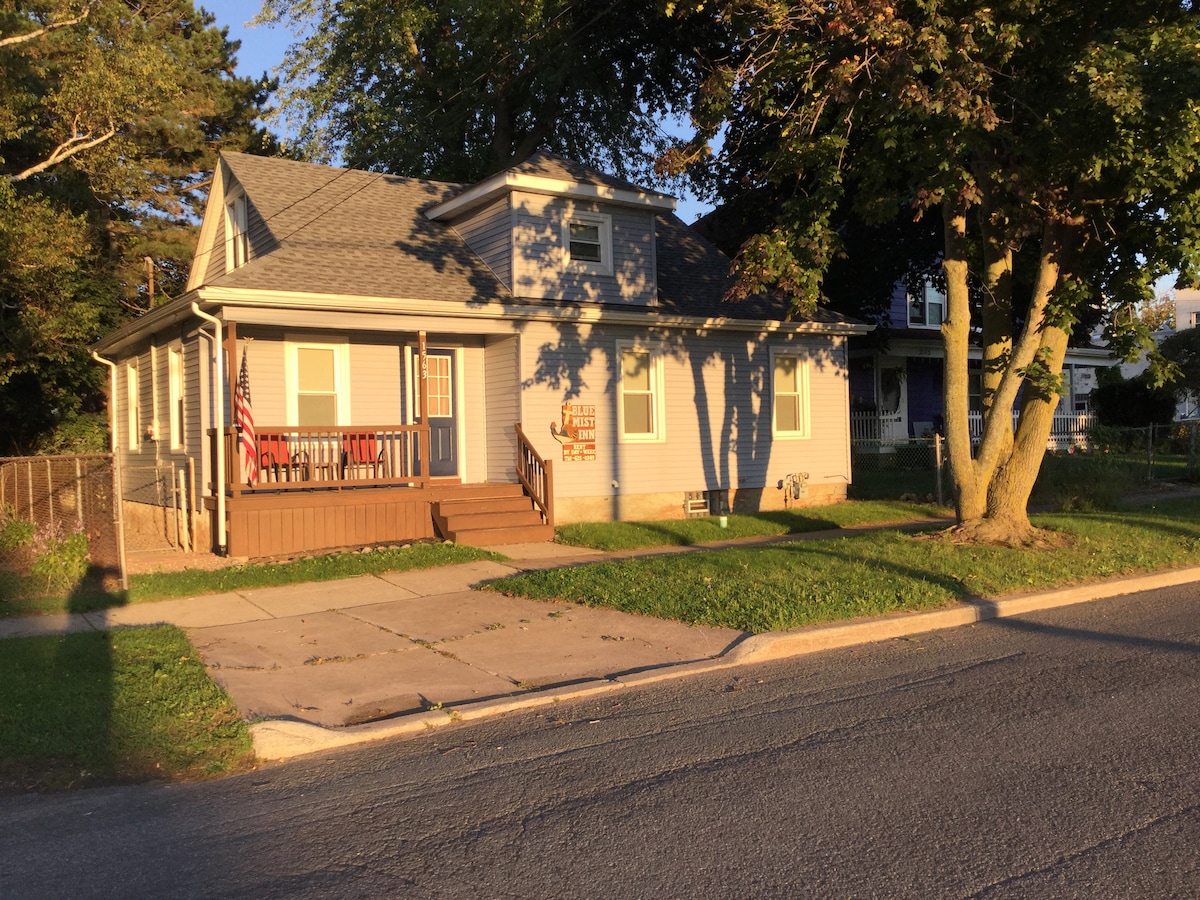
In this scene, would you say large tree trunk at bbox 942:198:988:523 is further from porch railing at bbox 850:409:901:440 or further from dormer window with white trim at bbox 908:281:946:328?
dormer window with white trim at bbox 908:281:946:328

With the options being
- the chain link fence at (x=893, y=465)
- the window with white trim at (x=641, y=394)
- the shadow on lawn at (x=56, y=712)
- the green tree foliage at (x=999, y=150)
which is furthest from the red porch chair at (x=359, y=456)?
the chain link fence at (x=893, y=465)

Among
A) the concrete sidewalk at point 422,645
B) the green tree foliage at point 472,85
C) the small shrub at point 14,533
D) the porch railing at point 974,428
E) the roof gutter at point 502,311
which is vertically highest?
the green tree foliage at point 472,85

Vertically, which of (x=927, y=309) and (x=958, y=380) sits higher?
(x=927, y=309)

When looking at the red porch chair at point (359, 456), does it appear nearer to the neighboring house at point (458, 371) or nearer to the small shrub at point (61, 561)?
the neighboring house at point (458, 371)

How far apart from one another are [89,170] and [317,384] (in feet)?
27.4

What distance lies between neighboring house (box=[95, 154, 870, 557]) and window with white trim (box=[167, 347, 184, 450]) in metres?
0.04

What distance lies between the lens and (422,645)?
856 centimetres

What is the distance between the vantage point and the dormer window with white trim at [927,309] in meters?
29.6

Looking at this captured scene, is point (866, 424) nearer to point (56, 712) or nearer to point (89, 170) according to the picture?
point (89, 170)

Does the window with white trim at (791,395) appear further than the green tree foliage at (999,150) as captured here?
Yes

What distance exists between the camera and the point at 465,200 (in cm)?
1698

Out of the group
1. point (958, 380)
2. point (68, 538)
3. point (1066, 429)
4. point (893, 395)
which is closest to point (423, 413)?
point (68, 538)

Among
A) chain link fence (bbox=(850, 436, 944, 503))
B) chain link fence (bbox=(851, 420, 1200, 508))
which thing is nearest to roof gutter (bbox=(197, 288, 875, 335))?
chain link fence (bbox=(851, 420, 1200, 508))

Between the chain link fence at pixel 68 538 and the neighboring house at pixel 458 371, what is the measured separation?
5.48ft
